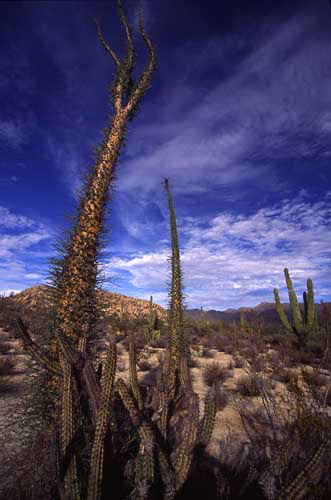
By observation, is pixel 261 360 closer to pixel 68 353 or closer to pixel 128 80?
pixel 68 353

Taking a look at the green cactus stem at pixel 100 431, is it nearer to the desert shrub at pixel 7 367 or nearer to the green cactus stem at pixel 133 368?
the green cactus stem at pixel 133 368

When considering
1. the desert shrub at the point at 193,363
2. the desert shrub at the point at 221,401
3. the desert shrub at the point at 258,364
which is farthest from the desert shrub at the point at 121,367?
the desert shrub at the point at 258,364

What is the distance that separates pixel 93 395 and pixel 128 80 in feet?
16.1

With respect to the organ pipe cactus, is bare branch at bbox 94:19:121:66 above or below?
above

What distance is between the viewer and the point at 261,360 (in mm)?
9289

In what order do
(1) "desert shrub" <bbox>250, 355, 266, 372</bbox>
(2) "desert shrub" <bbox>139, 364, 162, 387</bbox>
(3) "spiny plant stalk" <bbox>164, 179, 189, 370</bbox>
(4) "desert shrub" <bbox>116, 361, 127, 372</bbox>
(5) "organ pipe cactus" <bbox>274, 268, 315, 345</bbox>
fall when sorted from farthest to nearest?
(5) "organ pipe cactus" <bbox>274, 268, 315, 345</bbox>, (1) "desert shrub" <bbox>250, 355, 266, 372</bbox>, (4) "desert shrub" <bbox>116, 361, 127, 372</bbox>, (2) "desert shrub" <bbox>139, 364, 162, 387</bbox>, (3) "spiny plant stalk" <bbox>164, 179, 189, 370</bbox>

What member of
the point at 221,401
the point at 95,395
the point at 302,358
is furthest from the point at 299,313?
the point at 95,395

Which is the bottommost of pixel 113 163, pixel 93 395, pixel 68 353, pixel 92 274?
pixel 93 395

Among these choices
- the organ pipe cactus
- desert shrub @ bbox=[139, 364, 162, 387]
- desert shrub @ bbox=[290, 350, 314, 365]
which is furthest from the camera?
the organ pipe cactus

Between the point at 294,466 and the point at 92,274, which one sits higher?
the point at 92,274

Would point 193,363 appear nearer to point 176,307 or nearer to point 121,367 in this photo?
point 121,367

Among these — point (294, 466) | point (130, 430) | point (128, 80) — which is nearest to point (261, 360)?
point (294, 466)

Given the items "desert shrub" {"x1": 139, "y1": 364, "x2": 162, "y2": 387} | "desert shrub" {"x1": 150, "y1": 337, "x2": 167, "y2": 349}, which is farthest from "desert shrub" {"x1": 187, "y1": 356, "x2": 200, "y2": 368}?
"desert shrub" {"x1": 150, "y1": 337, "x2": 167, "y2": 349}

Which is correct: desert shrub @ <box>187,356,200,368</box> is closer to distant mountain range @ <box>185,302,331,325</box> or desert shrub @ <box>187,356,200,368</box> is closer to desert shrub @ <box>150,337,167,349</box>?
distant mountain range @ <box>185,302,331,325</box>
